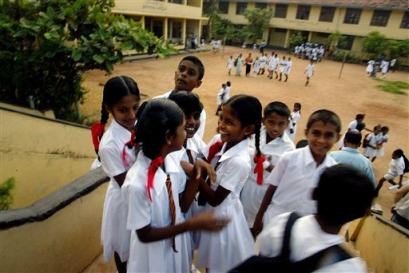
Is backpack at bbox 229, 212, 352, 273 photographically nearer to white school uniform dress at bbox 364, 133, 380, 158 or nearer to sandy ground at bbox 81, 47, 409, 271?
sandy ground at bbox 81, 47, 409, 271

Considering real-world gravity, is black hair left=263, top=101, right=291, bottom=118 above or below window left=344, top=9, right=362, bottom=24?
below

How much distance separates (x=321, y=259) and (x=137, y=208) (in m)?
0.87

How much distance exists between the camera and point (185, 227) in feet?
5.03

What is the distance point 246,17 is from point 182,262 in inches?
1276

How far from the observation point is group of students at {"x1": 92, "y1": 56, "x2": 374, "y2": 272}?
1206 millimetres

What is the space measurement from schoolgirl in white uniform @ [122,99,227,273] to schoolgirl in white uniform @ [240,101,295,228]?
1.05 meters

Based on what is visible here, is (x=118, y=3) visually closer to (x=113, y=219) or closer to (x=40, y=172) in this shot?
(x=40, y=172)

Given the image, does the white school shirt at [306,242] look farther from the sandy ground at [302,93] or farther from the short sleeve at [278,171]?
the sandy ground at [302,93]

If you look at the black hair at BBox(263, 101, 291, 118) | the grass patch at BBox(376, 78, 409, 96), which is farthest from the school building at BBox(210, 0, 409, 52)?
the black hair at BBox(263, 101, 291, 118)

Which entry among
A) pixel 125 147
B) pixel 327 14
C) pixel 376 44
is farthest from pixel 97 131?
pixel 327 14

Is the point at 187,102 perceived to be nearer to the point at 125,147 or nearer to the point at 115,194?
the point at 125,147

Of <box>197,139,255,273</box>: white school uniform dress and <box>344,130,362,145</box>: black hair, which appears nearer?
<box>197,139,255,273</box>: white school uniform dress

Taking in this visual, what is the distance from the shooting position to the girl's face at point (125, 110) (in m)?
1.99

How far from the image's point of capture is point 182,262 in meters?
1.94
